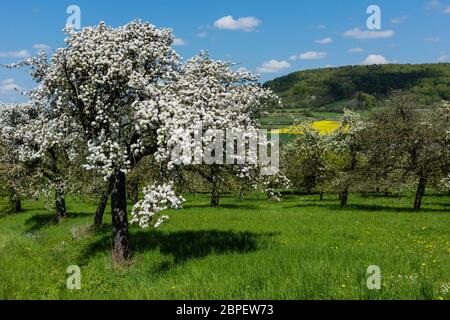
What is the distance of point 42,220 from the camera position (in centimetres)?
4028

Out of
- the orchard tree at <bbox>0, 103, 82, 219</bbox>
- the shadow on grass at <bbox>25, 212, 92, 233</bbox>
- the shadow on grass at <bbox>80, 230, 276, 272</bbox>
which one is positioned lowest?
the shadow on grass at <bbox>25, 212, 92, 233</bbox>

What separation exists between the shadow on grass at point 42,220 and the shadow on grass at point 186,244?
1551cm

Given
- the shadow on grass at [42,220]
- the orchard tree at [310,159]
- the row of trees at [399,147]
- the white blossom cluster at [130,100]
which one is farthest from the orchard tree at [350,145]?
the white blossom cluster at [130,100]

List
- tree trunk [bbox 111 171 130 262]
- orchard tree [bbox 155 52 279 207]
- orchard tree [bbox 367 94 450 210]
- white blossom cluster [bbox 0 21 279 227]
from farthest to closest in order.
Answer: orchard tree [bbox 367 94 450 210], tree trunk [bbox 111 171 130 262], white blossom cluster [bbox 0 21 279 227], orchard tree [bbox 155 52 279 207]

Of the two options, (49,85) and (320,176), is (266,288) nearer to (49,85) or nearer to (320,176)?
(49,85)

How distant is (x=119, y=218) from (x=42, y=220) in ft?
83.0

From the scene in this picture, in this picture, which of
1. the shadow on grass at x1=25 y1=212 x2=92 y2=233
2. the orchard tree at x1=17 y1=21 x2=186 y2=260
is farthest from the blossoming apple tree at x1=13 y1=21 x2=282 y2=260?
the shadow on grass at x1=25 y1=212 x2=92 y2=233

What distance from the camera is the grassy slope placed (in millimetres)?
11664

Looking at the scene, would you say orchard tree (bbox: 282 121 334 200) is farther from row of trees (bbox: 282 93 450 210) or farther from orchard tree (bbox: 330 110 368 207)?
row of trees (bbox: 282 93 450 210)

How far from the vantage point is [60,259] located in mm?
19594

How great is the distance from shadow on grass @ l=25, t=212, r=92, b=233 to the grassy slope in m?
10.6

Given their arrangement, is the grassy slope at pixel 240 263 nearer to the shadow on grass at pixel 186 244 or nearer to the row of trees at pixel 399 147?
the shadow on grass at pixel 186 244

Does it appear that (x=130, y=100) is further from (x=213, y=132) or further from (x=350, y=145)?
(x=350, y=145)

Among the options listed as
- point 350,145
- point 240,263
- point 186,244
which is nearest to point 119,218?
point 186,244
